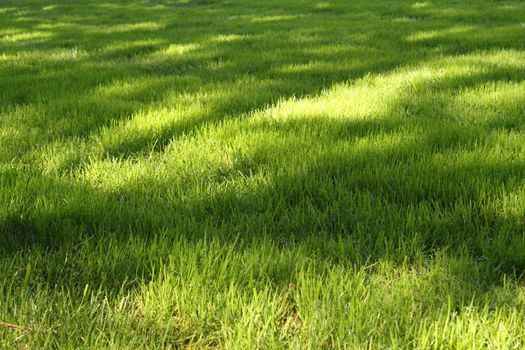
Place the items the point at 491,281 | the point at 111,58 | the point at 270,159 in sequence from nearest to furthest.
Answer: the point at 491,281
the point at 270,159
the point at 111,58

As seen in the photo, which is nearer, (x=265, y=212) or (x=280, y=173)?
(x=265, y=212)

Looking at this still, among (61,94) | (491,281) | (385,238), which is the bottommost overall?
(491,281)

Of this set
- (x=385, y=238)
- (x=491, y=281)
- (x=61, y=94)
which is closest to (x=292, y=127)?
(x=385, y=238)

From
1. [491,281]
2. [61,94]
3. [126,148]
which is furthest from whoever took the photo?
[61,94]

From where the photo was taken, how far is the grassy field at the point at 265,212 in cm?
146

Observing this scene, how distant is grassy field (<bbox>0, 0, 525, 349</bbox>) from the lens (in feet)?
4.80

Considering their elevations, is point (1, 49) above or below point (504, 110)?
above

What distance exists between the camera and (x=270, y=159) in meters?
2.77

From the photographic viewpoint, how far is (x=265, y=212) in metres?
2.19

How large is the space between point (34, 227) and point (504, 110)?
3.18 meters

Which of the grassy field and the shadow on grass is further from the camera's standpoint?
the shadow on grass

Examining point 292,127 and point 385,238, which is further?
point 292,127

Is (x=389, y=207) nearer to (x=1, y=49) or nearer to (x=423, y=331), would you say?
(x=423, y=331)

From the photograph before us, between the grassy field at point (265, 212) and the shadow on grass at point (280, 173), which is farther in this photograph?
the shadow on grass at point (280, 173)
